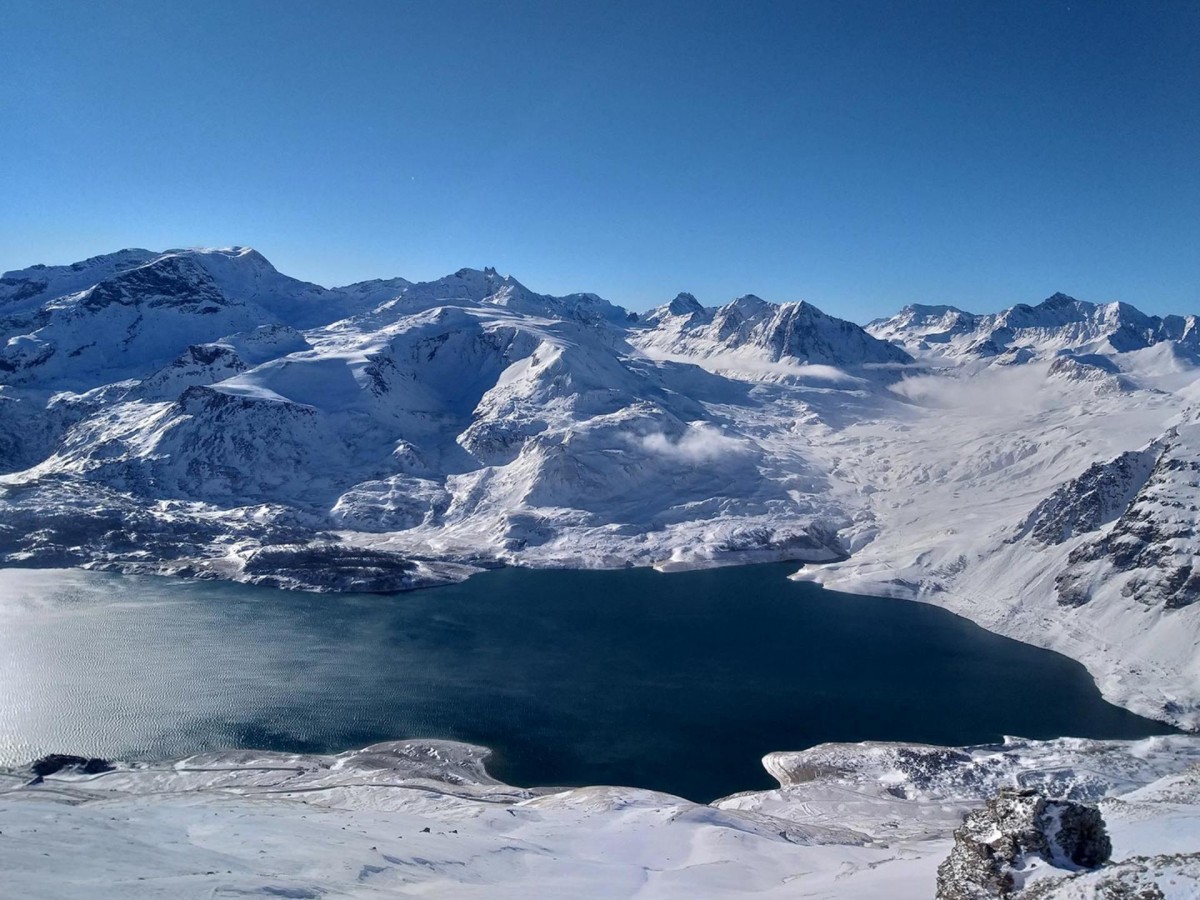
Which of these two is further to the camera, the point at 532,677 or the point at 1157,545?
the point at 1157,545

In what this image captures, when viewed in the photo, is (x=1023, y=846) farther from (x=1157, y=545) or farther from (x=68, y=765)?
(x=1157, y=545)

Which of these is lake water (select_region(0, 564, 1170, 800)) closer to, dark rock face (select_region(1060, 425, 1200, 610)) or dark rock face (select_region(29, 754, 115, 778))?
dark rock face (select_region(29, 754, 115, 778))

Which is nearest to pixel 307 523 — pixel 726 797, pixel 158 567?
pixel 158 567

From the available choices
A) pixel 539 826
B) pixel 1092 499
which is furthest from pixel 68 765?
pixel 1092 499

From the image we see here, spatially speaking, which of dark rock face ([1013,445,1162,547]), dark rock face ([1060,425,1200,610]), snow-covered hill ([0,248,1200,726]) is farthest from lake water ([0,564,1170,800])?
dark rock face ([1013,445,1162,547])

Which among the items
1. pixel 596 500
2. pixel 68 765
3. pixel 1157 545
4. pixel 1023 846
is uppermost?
pixel 596 500

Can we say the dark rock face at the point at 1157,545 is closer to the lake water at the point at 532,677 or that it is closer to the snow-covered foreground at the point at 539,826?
the lake water at the point at 532,677
